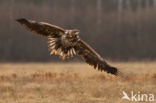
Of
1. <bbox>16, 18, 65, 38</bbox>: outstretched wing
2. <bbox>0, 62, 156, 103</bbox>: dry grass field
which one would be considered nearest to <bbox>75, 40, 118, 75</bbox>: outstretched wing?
<bbox>0, 62, 156, 103</bbox>: dry grass field

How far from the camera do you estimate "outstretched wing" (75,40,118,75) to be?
914cm

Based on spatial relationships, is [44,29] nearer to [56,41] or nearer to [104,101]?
[56,41]

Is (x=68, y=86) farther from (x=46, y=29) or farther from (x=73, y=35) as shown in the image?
(x=73, y=35)

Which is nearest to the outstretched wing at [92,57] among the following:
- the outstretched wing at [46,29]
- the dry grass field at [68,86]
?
the dry grass field at [68,86]

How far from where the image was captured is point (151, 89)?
13336 millimetres

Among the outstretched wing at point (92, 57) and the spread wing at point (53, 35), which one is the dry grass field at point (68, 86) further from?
the spread wing at point (53, 35)

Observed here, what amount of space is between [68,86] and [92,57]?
15.8 ft

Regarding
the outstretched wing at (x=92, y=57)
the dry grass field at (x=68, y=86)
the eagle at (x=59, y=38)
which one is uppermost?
the eagle at (x=59, y=38)

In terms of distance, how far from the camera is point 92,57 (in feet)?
30.8

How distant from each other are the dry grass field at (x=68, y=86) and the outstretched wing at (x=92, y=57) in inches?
24.5

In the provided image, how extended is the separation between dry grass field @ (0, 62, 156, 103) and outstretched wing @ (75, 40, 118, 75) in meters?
0.62

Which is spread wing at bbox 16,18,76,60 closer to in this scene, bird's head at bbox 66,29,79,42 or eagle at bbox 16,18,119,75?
eagle at bbox 16,18,119,75

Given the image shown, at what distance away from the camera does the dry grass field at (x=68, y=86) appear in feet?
38.0

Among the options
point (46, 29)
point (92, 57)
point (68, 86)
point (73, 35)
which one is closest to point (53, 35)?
point (46, 29)
